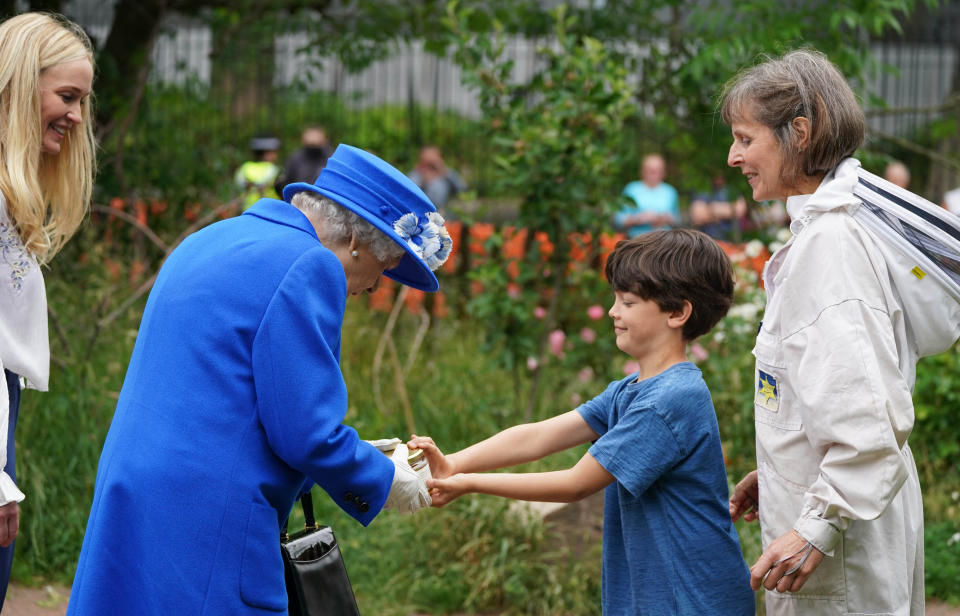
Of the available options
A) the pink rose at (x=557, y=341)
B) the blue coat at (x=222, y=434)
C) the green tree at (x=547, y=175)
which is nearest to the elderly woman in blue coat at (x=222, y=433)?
the blue coat at (x=222, y=434)

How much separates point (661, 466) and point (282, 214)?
100 centimetres

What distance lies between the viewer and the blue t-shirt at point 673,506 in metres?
2.40

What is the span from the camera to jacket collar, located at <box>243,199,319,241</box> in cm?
226

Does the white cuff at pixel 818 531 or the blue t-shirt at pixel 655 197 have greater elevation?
the white cuff at pixel 818 531

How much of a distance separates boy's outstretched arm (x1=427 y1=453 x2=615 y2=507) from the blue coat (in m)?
0.48

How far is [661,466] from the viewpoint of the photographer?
7.88ft

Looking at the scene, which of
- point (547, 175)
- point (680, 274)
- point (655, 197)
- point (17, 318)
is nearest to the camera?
point (680, 274)

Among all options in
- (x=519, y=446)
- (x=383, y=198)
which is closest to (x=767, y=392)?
(x=519, y=446)

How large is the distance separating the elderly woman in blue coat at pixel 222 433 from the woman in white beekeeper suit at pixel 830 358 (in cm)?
92

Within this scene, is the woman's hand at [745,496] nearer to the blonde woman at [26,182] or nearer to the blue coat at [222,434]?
the blue coat at [222,434]

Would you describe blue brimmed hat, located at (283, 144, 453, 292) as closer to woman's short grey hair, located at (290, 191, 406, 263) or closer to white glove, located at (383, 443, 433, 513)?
woman's short grey hair, located at (290, 191, 406, 263)

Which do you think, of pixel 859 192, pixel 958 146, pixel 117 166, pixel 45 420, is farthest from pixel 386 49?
pixel 859 192

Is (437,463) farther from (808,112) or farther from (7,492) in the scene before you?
(808,112)

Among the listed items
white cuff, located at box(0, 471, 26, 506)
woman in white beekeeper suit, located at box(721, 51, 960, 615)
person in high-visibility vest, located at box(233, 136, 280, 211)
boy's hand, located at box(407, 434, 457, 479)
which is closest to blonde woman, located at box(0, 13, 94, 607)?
white cuff, located at box(0, 471, 26, 506)
